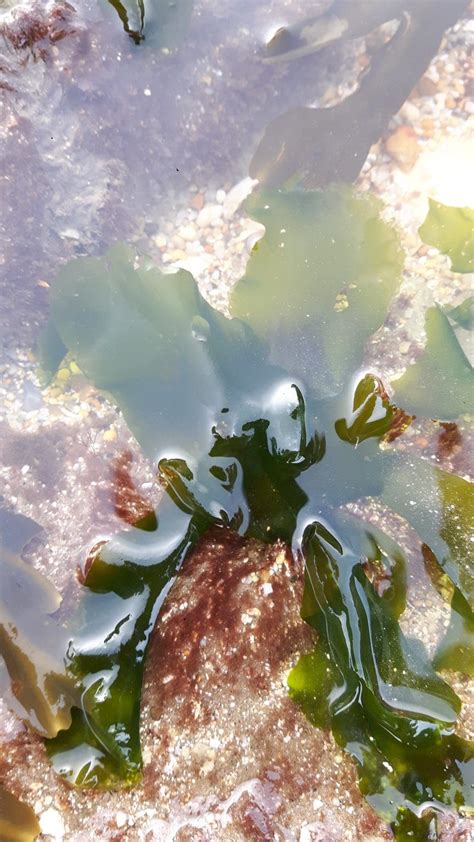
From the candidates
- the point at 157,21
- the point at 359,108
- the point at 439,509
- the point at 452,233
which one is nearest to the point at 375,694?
the point at 439,509

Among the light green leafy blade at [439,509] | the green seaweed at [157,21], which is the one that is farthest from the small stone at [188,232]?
the light green leafy blade at [439,509]

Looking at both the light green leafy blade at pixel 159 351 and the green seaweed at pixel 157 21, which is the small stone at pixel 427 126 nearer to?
the green seaweed at pixel 157 21

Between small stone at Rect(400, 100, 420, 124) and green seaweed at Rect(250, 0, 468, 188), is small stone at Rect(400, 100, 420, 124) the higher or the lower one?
the lower one

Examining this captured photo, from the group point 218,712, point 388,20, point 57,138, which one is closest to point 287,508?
point 218,712

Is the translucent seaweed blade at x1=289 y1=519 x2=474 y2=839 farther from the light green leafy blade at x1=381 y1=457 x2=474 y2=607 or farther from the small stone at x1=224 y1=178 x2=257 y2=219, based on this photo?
the small stone at x1=224 y1=178 x2=257 y2=219

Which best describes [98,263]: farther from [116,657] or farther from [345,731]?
[345,731]

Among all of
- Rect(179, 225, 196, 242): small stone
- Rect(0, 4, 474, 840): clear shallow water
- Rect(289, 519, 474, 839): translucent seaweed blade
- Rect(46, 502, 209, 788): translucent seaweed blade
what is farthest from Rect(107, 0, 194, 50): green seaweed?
Rect(289, 519, 474, 839): translucent seaweed blade
